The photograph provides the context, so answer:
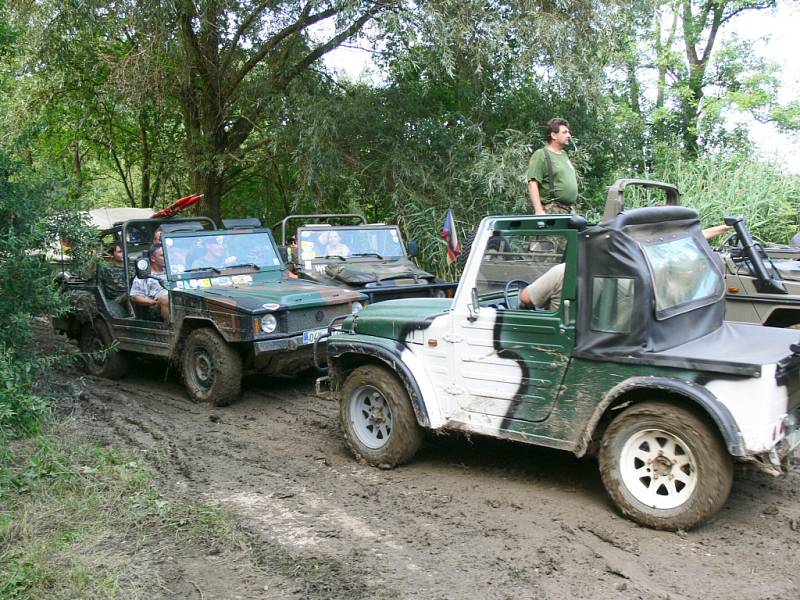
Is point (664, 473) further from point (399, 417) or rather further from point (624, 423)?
point (399, 417)

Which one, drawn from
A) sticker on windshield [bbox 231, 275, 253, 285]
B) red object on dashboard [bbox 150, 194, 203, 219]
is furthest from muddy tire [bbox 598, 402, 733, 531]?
red object on dashboard [bbox 150, 194, 203, 219]

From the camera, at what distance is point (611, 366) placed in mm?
4637

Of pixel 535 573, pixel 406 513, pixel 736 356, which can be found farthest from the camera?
pixel 406 513

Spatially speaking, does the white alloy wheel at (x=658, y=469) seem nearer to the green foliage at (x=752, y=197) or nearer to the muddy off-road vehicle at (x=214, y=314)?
the muddy off-road vehicle at (x=214, y=314)

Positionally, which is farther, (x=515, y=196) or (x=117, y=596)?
(x=515, y=196)

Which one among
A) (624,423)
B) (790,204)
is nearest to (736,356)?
(624,423)

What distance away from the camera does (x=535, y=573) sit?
4.11m

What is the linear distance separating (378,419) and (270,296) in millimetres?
2448

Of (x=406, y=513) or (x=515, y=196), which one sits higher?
(x=515, y=196)

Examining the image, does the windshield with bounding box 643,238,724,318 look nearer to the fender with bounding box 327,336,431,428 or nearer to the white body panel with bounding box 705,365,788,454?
the white body panel with bounding box 705,365,788,454

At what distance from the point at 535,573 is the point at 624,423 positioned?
1.03m

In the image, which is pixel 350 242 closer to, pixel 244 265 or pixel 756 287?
pixel 244 265

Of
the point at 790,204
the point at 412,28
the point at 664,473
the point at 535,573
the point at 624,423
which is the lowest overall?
the point at 535,573

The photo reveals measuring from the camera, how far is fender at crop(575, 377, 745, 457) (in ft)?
13.6
